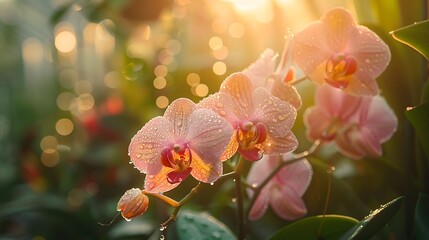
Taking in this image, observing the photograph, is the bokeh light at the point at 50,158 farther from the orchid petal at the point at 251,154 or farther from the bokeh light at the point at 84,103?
the orchid petal at the point at 251,154

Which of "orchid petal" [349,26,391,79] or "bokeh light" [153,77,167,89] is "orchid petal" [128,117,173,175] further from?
"bokeh light" [153,77,167,89]

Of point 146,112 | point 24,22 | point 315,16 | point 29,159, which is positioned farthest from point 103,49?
point 24,22

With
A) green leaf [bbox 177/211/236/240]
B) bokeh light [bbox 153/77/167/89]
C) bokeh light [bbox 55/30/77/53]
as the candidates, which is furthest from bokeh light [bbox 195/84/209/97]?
bokeh light [bbox 55/30/77/53]

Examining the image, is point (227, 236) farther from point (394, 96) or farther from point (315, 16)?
point (315, 16)

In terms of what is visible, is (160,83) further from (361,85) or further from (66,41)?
(66,41)

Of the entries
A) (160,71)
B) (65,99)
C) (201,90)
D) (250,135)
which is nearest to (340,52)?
(250,135)

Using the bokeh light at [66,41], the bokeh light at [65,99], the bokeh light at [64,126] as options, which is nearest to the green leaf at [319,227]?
the bokeh light at [64,126]
